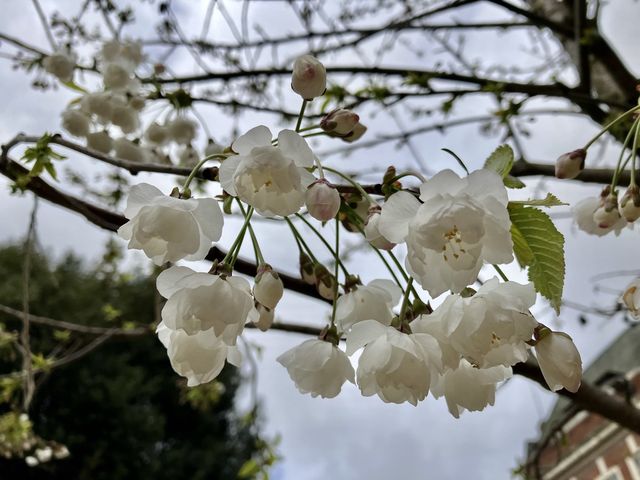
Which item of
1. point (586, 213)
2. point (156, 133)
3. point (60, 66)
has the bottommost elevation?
point (586, 213)

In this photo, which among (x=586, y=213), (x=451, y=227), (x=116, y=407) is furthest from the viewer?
(x=116, y=407)

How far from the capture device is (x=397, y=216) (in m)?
0.51

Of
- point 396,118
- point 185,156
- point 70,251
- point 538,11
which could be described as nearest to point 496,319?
point 185,156

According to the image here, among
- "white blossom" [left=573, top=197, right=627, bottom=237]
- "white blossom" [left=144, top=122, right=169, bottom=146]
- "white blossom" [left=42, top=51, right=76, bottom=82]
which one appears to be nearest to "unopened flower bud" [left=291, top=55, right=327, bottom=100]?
"white blossom" [left=573, top=197, right=627, bottom=237]

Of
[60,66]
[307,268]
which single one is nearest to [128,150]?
[60,66]

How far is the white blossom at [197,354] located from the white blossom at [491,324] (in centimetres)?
22

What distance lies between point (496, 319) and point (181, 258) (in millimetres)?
303

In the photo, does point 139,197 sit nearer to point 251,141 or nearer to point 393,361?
point 251,141

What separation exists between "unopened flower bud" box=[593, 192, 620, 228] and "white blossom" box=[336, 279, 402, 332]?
1.18ft

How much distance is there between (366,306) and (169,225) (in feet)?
0.84

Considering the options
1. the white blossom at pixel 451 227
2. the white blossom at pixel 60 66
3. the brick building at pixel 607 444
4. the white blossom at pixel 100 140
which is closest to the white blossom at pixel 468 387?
the white blossom at pixel 451 227

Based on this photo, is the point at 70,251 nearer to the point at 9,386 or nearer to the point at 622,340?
the point at 9,386

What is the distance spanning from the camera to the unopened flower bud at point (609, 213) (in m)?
0.81

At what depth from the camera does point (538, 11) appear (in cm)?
288
